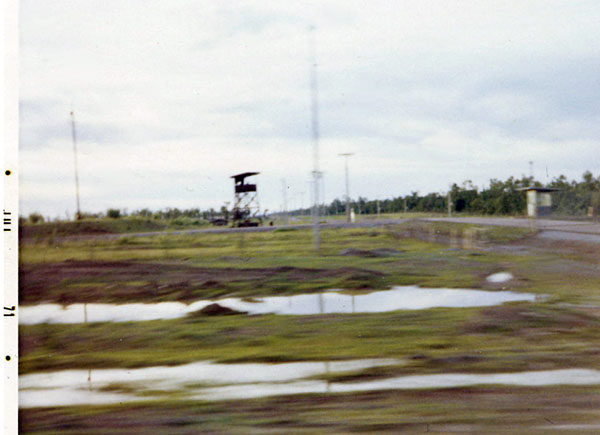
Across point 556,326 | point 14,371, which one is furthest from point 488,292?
point 14,371

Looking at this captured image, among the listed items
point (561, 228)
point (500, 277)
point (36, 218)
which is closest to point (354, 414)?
point (36, 218)

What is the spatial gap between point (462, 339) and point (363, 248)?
1.77m

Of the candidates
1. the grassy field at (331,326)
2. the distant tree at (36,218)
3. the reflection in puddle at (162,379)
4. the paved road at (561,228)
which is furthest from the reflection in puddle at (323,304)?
the distant tree at (36,218)

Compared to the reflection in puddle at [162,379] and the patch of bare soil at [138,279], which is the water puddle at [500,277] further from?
the reflection in puddle at [162,379]

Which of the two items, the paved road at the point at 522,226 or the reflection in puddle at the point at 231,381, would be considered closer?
the reflection in puddle at the point at 231,381

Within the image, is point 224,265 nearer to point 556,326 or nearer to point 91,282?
point 91,282

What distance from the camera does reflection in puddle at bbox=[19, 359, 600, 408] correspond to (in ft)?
8.21

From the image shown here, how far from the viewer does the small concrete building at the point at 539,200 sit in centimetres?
368

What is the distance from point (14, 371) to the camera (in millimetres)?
1862

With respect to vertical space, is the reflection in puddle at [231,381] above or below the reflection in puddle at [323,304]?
below

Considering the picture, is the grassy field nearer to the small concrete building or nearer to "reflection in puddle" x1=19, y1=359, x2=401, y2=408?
"reflection in puddle" x1=19, y1=359, x2=401, y2=408

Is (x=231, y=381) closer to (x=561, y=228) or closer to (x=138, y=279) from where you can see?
(x=138, y=279)

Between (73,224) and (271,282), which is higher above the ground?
(73,224)

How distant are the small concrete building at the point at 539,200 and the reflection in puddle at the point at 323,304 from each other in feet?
2.47
